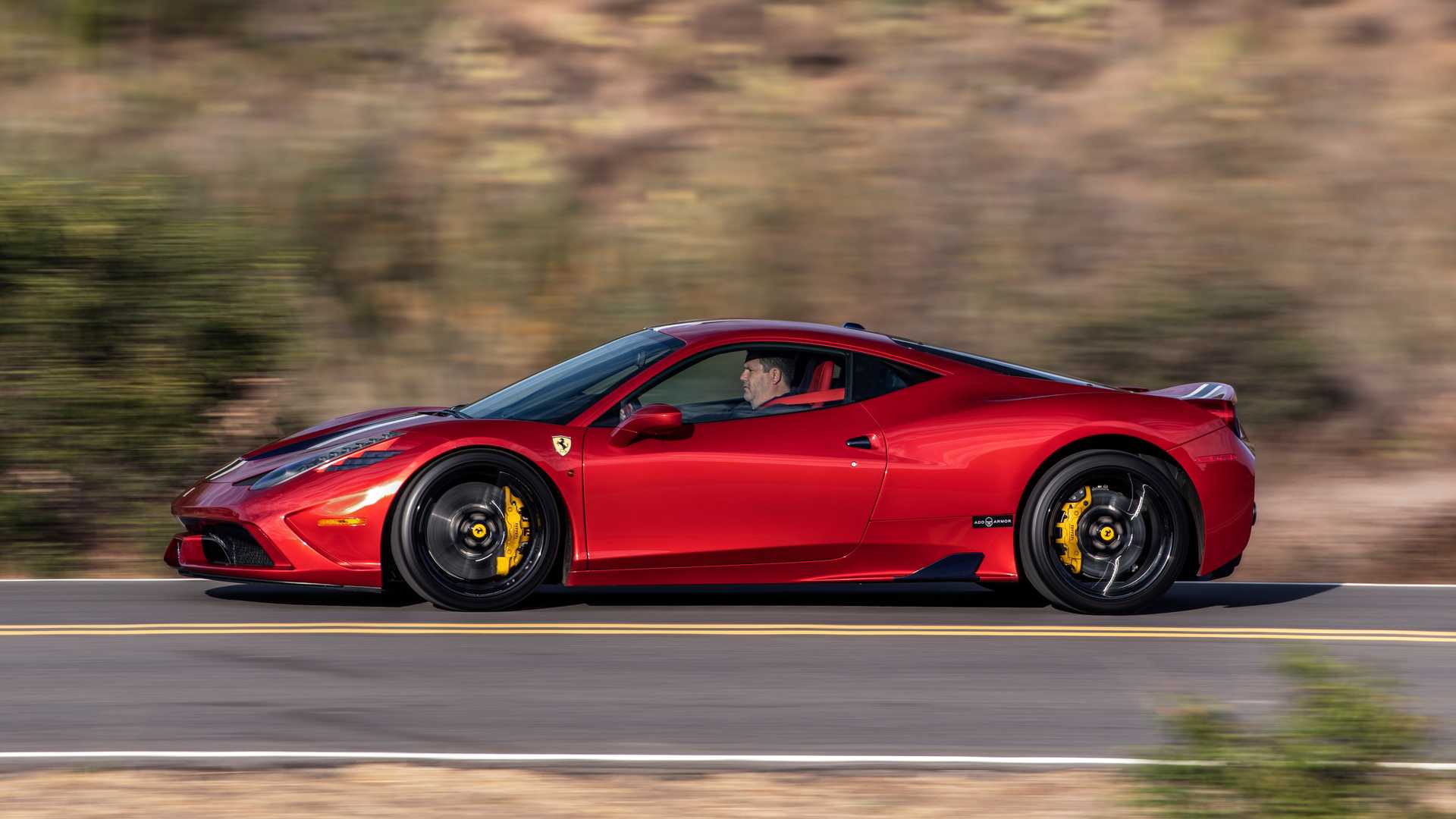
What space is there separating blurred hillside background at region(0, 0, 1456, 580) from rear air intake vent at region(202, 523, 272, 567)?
7.39 ft

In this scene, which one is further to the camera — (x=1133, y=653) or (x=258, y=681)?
(x=1133, y=653)

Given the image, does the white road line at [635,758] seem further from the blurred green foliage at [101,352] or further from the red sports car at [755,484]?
the blurred green foliage at [101,352]

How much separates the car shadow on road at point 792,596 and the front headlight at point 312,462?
0.72 m

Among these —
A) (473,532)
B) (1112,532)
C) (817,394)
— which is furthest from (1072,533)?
(473,532)

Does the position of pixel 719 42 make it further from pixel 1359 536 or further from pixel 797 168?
pixel 1359 536

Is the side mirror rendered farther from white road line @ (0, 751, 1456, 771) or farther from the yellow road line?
white road line @ (0, 751, 1456, 771)

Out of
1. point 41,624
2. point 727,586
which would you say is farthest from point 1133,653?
point 41,624

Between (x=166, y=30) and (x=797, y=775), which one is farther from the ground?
(x=166, y=30)

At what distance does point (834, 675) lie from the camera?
704 centimetres

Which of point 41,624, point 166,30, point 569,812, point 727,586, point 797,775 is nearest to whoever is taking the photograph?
point 569,812

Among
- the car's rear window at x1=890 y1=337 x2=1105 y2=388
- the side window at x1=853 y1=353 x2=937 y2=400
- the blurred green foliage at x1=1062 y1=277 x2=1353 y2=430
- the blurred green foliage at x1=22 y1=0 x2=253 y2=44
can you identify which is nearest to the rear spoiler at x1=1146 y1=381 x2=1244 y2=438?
the car's rear window at x1=890 y1=337 x2=1105 y2=388

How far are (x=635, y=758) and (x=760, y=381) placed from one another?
3.08 metres

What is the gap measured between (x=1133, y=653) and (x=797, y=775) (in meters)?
2.62

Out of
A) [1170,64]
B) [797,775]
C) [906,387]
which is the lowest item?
[797,775]
